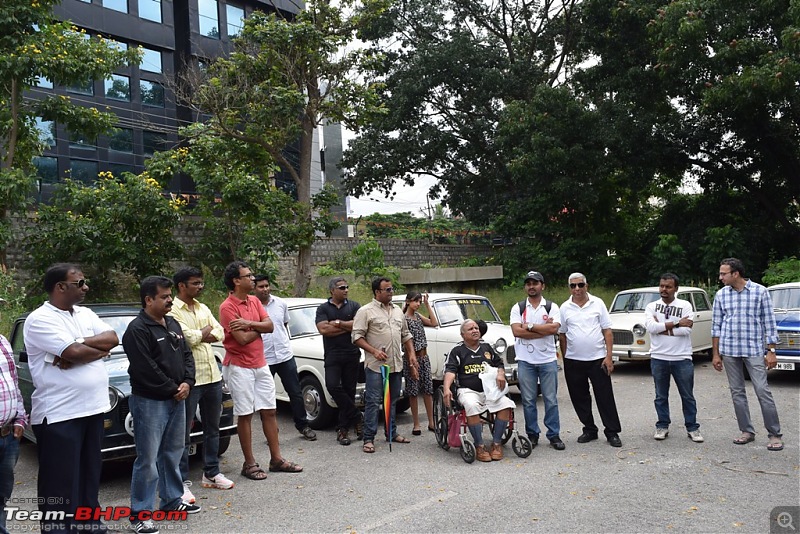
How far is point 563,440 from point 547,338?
1.23 metres

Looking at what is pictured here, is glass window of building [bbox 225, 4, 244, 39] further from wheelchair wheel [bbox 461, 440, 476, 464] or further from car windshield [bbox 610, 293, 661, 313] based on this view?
wheelchair wheel [bbox 461, 440, 476, 464]

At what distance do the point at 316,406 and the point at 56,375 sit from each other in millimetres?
4717

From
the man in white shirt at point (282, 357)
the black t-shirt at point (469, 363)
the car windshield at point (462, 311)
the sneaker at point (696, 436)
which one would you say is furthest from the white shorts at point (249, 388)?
the sneaker at point (696, 436)

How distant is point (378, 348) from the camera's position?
25.6 feet

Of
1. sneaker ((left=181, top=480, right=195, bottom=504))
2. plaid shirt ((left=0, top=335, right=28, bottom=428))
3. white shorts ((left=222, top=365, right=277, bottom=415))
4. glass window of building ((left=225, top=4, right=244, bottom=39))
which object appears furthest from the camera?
glass window of building ((left=225, top=4, right=244, bottom=39))

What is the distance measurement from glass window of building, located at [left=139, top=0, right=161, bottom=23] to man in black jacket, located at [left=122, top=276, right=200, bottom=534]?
31.5 metres

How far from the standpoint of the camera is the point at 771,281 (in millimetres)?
20766

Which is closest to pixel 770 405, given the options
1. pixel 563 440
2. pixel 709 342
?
pixel 563 440

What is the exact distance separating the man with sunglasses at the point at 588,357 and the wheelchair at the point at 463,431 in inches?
32.3

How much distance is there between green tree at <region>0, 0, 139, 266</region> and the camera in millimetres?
12641

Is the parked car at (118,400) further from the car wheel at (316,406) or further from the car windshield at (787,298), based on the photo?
the car windshield at (787,298)

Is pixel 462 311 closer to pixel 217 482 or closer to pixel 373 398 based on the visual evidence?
pixel 373 398

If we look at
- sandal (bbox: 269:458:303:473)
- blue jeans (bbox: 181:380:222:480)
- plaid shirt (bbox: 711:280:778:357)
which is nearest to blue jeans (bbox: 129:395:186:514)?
blue jeans (bbox: 181:380:222:480)

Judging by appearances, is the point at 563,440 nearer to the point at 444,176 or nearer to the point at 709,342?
the point at 709,342
